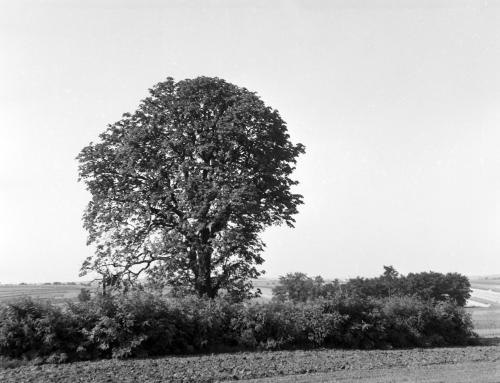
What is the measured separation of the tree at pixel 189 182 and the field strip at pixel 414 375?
10849 mm

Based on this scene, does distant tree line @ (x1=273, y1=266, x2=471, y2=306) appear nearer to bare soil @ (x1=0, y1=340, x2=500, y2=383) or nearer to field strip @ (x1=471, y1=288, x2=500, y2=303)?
field strip @ (x1=471, y1=288, x2=500, y2=303)

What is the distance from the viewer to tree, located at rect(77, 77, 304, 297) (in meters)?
24.9

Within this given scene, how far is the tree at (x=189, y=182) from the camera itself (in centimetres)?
2492

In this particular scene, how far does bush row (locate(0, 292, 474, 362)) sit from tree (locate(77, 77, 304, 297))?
4689mm

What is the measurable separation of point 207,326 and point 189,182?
778 cm

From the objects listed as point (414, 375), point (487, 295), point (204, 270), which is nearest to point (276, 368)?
point (414, 375)

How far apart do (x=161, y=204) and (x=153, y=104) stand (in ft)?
18.9

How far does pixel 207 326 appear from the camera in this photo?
1967 cm

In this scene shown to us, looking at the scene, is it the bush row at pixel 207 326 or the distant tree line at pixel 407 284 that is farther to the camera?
the distant tree line at pixel 407 284

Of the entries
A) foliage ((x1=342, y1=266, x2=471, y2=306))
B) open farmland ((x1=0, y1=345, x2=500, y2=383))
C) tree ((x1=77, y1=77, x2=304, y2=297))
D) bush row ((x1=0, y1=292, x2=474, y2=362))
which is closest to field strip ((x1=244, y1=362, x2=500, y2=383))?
open farmland ((x1=0, y1=345, x2=500, y2=383))

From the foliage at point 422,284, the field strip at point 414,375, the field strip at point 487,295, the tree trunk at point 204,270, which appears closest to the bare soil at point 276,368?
the field strip at point 414,375

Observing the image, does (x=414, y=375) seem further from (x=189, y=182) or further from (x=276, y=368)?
(x=189, y=182)

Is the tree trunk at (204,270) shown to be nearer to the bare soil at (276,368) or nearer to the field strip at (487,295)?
the bare soil at (276,368)

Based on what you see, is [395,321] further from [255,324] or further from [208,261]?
[208,261]
